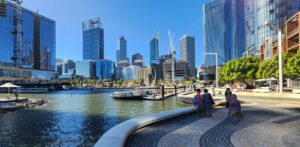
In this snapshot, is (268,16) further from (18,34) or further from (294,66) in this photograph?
(18,34)

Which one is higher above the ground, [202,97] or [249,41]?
[249,41]

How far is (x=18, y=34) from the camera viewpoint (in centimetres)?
18888

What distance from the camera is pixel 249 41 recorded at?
436ft

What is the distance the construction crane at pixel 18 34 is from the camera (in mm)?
186062

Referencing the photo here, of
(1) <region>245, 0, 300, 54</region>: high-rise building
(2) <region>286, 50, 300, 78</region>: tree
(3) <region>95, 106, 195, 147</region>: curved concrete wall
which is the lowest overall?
(3) <region>95, 106, 195, 147</region>: curved concrete wall

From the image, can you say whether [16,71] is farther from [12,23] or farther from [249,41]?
[249,41]

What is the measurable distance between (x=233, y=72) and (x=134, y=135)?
61522 mm

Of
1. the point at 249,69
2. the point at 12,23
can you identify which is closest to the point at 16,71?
the point at 12,23

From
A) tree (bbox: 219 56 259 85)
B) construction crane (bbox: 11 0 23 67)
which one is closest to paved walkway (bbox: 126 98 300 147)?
tree (bbox: 219 56 259 85)

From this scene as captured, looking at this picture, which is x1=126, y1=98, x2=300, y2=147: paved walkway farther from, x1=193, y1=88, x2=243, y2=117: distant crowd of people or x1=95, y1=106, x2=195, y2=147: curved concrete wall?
x1=193, y1=88, x2=243, y2=117: distant crowd of people

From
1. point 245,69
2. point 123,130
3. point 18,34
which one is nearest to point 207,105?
point 123,130

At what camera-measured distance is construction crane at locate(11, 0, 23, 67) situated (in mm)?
186062

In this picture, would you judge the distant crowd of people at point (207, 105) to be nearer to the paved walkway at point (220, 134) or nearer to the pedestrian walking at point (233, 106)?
the pedestrian walking at point (233, 106)

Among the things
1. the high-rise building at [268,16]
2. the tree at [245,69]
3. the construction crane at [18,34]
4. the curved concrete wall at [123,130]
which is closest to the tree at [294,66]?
the tree at [245,69]
